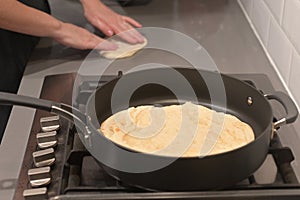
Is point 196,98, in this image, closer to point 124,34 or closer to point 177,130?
point 177,130

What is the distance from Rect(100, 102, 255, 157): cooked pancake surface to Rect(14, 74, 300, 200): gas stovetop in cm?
5

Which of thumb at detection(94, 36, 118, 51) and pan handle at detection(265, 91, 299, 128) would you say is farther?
thumb at detection(94, 36, 118, 51)

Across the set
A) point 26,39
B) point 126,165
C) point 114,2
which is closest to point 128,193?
point 126,165

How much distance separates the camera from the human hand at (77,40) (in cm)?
128

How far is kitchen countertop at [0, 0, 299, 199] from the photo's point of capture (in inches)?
38.0

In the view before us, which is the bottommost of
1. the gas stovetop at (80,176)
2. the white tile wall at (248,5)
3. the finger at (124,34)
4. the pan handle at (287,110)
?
the gas stovetop at (80,176)

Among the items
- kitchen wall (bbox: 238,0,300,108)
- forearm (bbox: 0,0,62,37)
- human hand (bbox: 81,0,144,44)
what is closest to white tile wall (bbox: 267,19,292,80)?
kitchen wall (bbox: 238,0,300,108)

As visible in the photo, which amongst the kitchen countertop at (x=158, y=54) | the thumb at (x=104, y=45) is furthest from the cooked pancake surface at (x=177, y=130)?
the thumb at (x=104, y=45)

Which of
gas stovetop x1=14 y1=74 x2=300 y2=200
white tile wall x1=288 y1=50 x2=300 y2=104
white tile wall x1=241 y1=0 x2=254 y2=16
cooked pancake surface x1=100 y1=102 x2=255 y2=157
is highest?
white tile wall x1=241 y1=0 x2=254 y2=16

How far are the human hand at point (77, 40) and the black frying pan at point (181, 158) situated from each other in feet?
1.09

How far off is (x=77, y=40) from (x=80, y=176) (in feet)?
1.70

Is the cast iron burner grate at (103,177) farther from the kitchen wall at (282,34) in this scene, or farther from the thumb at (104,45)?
the thumb at (104,45)

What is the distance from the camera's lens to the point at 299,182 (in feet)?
2.70

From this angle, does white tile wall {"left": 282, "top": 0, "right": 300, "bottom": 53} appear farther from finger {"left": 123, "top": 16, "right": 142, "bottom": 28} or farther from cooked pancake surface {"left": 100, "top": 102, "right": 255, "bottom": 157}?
finger {"left": 123, "top": 16, "right": 142, "bottom": 28}
